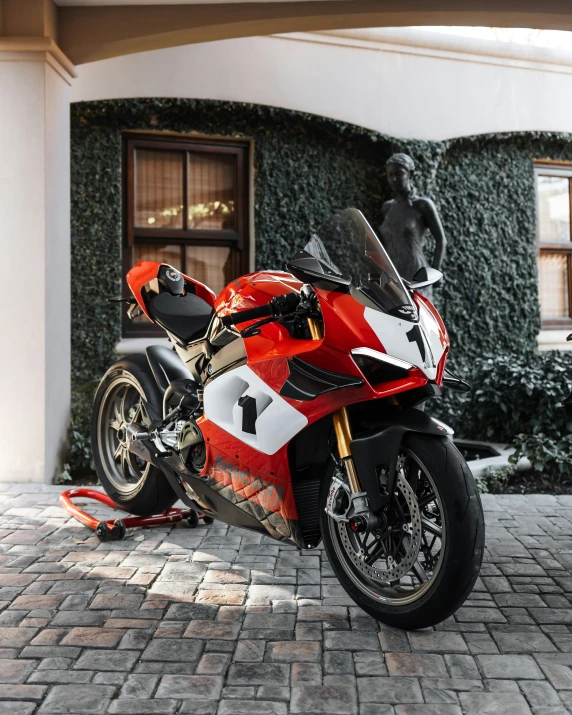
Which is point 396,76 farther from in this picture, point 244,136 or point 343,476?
point 343,476

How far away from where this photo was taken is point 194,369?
11.4 ft

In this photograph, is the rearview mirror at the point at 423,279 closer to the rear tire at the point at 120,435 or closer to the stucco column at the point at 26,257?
the rear tire at the point at 120,435

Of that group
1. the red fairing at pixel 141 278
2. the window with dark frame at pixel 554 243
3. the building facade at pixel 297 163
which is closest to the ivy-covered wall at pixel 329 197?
the building facade at pixel 297 163

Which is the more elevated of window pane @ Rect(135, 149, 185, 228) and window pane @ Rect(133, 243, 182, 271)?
window pane @ Rect(135, 149, 185, 228)

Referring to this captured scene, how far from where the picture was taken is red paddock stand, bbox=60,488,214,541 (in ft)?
12.3

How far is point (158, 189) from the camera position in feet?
23.2

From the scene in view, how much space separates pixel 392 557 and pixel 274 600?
574mm

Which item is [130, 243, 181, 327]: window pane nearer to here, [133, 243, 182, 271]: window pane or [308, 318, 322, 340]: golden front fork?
[133, 243, 182, 271]: window pane

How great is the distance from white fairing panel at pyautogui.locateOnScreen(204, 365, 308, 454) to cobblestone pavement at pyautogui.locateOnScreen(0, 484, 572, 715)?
2.06 ft

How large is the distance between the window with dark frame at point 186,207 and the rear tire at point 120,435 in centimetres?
267

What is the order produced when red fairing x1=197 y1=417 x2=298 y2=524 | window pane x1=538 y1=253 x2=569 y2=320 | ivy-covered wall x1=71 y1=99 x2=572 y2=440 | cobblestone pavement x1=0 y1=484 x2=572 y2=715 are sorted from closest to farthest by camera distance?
cobblestone pavement x1=0 y1=484 x2=572 y2=715
red fairing x1=197 y1=417 x2=298 y2=524
ivy-covered wall x1=71 y1=99 x2=572 y2=440
window pane x1=538 y1=253 x2=569 y2=320

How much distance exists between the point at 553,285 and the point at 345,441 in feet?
22.7

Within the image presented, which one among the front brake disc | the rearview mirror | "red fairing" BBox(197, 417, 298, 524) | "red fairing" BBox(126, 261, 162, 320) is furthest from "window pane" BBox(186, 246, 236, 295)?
the front brake disc

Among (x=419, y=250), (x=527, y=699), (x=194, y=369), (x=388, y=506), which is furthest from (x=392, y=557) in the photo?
(x=419, y=250)
